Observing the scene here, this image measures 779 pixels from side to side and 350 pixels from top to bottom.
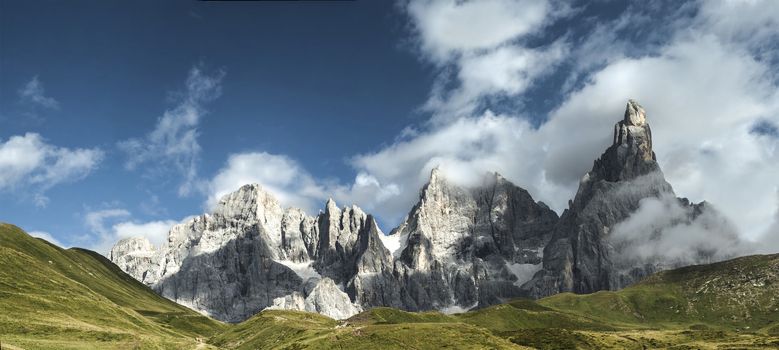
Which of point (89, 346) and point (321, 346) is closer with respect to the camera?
point (89, 346)

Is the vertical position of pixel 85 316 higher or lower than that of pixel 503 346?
higher

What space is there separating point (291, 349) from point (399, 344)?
35155mm

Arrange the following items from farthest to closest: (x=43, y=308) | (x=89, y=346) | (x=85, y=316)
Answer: (x=85, y=316)
(x=43, y=308)
(x=89, y=346)

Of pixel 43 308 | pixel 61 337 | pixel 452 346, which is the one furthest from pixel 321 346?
pixel 43 308

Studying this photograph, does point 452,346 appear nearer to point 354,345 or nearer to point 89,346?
point 354,345

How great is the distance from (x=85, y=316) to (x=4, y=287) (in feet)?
91.9

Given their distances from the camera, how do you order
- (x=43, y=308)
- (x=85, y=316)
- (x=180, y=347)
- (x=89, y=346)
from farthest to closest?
(x=85, y=316) → (x=43, y=308) → (x=180, y=347) → (x=89, y=346)

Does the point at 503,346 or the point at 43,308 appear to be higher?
the point at 43,308

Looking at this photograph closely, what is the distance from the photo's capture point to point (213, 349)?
626 feet

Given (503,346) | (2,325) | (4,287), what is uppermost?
(4,287)

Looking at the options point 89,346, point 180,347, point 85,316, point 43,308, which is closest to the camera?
point 89,346

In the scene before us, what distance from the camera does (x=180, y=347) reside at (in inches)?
6781

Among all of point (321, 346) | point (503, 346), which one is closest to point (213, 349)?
point (321, 346)

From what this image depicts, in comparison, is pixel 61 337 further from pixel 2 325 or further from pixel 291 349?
pixel 291 349
